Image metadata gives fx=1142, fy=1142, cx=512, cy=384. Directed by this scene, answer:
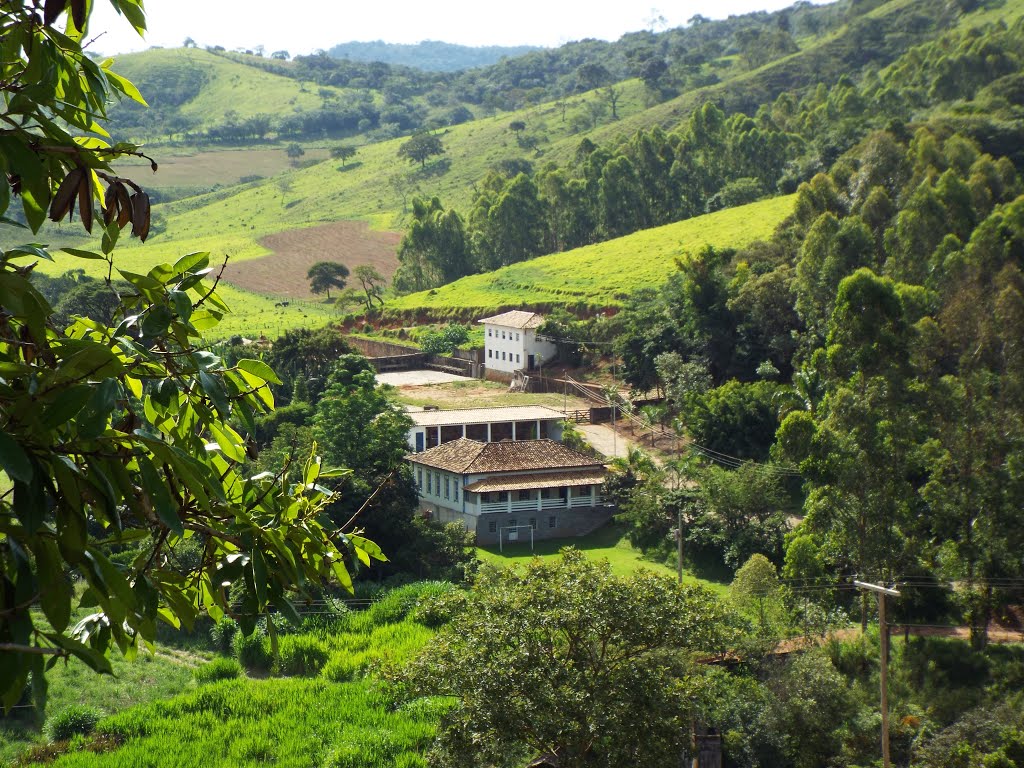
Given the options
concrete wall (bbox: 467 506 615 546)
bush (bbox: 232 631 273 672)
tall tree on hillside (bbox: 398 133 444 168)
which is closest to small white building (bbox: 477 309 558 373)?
concrete wall (bbox: 467 506 615 546)

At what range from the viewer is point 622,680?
12875 millimetres

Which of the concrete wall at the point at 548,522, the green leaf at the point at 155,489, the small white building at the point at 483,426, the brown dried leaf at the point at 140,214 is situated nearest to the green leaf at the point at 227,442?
the brown dried leaf at the point at 140,214

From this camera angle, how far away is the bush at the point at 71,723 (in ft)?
57.1

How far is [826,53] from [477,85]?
2501 inches

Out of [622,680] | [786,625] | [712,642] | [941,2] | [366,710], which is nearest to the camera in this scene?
[622,680]

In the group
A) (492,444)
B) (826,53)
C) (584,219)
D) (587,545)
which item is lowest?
(587,545)

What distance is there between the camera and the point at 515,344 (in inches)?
1875

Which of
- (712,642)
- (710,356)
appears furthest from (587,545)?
(712,642)

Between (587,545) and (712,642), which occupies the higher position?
(712,642)

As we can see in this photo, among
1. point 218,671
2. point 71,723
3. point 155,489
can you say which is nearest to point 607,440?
point 218,671

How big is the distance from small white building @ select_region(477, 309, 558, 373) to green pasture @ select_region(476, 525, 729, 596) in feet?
54.4

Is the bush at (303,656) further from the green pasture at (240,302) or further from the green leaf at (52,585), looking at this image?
the green pasture at (240,302)

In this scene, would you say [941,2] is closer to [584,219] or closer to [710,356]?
[584,219]

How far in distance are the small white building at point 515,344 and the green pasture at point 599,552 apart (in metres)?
16.6
